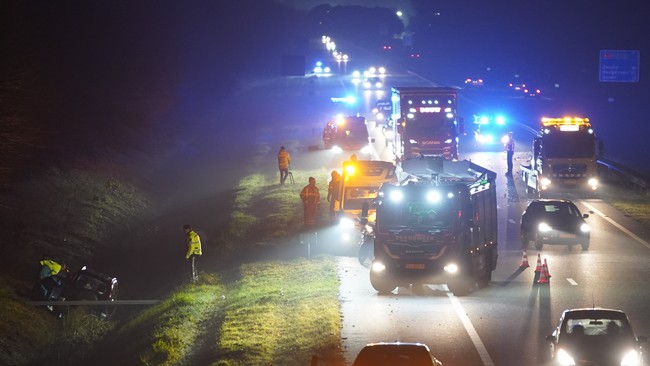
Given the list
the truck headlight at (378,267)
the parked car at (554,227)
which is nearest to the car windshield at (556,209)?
the parked car at (554,227)

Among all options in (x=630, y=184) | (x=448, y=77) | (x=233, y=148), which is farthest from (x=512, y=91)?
(x=630, y=184)

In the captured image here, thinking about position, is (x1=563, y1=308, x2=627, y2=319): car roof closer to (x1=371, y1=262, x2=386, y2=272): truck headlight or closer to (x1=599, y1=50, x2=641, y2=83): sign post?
(x1=371, y1=262, x2=386, y2=272): truck headlight

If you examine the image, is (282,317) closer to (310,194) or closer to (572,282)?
(572,282)

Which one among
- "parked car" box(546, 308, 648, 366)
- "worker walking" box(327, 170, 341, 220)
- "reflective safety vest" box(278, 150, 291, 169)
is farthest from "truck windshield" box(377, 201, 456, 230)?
"reflective safety vest" box(278, 150, 291, 169)

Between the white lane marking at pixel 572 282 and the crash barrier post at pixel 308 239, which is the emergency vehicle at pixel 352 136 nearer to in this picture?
the crash barrier post at pixel 308 239

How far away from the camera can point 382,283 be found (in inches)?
942

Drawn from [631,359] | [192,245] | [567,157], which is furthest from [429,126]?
[631,359]

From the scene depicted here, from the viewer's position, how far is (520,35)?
140500 millimetres

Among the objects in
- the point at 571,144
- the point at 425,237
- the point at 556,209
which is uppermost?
the point at 571,144

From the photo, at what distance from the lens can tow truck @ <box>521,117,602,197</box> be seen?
144 feet

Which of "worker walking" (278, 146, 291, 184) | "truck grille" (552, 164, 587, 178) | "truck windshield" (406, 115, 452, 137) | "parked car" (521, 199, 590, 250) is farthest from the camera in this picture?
"truck windshield" (406, 115, 452, 137)

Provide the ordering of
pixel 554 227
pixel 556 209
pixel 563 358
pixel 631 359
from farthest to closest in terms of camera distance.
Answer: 1. pixel 556 209
2. pixel 554 227
3. pixel 563 358
4. pixel 631 359

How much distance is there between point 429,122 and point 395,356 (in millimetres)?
37372

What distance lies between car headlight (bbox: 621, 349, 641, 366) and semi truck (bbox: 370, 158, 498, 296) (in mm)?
7742
